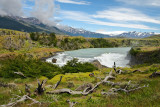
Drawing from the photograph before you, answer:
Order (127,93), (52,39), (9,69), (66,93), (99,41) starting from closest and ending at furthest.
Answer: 1. (127,93)
2. (66,93)
3. (9,69)
4. (52,39)
5. (99,41)

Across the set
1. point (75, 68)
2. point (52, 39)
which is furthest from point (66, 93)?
point (52, 39)

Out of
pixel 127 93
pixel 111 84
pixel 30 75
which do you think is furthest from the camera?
pixel 30 75

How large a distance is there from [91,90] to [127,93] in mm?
2890

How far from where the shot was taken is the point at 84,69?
92.1ft

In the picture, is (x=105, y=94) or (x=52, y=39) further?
(x=52, y=39)

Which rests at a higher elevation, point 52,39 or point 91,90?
point 52,39

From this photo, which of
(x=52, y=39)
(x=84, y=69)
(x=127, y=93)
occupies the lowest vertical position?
(x=84, y=69)

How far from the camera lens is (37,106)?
7402 millimetres

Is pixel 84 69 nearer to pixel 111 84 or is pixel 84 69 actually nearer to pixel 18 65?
pixel 18 65

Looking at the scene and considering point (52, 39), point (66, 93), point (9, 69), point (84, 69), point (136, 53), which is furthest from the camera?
point (52, 39)

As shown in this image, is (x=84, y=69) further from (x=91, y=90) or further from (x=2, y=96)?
(x=2, y=96)

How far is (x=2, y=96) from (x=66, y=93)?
192 inches

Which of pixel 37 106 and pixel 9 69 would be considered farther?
pixel 9 69

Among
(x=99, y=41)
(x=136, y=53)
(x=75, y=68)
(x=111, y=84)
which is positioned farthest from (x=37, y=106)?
(x=99, y=41)
